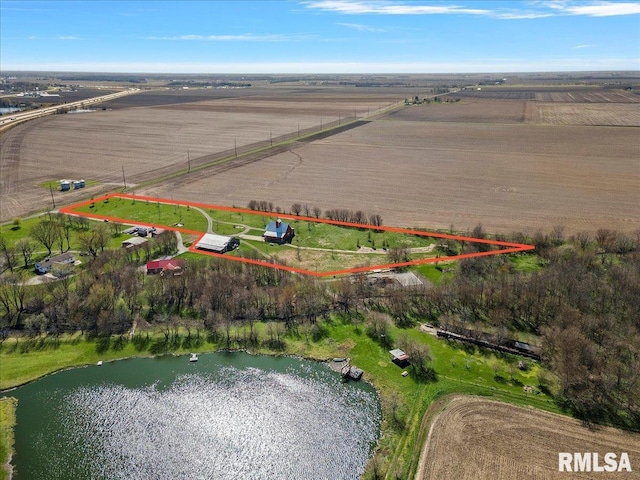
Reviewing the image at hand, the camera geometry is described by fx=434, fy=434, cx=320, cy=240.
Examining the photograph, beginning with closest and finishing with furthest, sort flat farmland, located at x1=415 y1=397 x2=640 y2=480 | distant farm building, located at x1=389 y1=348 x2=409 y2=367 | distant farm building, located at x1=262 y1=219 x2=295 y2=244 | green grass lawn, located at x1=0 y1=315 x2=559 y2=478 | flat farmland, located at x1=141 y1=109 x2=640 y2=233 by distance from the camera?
1. flat farmland, located at x1=415 y1=397 x2=640 y2=480
2. green grass lawn, located at x1=0 y1=315 x2=559 y2=478
3. distant farm building, located at x1=389 y1=348 x2=409 y2=367
4. distant farm building, located at x1=262 y1=219 x2=295 y2=244
5. flat farmland, located at x1=141 y1=109 x2=640 y2=233

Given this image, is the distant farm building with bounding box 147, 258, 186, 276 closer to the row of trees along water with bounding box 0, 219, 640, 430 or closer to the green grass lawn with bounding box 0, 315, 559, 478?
the row of trees along water with bounding box 0, 219, 640, 430

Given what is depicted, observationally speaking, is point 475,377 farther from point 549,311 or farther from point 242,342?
point 242,342

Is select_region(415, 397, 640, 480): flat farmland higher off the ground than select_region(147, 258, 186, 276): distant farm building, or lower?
lower

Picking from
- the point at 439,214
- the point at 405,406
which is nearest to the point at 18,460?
the point at 405,406

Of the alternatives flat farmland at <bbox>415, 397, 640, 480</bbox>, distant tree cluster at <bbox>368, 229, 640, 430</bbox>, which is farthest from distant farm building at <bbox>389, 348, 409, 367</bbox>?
flat farmland at <bbox>415, 397, 640, 480</bbox>

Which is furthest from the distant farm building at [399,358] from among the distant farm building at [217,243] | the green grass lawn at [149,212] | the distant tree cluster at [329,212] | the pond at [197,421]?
the green grass lawn at [149,212]
